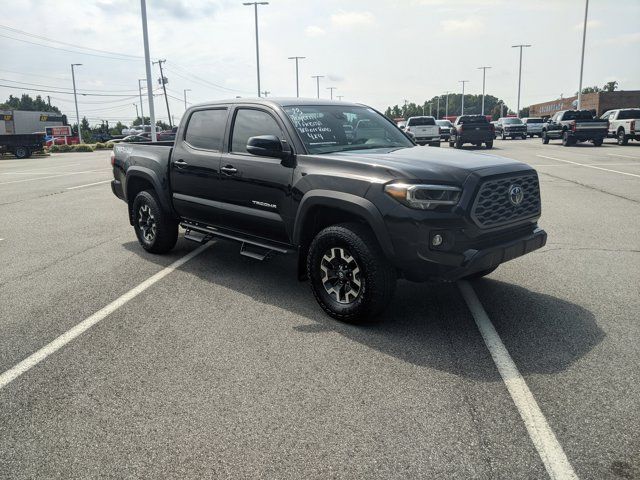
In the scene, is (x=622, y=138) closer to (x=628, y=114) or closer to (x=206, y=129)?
(x=628, y=114)

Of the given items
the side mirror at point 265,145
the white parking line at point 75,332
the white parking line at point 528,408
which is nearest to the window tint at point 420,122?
the white parking line at point 75,332

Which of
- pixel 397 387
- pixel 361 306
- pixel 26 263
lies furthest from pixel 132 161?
pixel 397 387

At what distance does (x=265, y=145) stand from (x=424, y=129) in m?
26.9

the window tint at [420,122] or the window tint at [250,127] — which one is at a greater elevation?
the window tint at [420,122]

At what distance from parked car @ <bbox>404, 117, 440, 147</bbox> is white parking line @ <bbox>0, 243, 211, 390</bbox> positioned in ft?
83.9

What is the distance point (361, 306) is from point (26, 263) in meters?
4.59

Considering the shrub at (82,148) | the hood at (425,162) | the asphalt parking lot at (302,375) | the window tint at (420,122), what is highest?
the window tint at (420,122)

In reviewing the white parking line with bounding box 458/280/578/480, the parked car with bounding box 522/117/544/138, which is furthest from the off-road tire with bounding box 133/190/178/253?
the parked car with bounding box 522/117/544/138

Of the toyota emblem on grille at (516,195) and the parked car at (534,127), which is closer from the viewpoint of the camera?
the toyota emblem on grille at (516,195)

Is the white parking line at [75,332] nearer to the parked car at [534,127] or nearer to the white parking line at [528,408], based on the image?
the white parking line at [528,408]

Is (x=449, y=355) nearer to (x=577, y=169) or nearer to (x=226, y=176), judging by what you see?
(x=226, y=176)

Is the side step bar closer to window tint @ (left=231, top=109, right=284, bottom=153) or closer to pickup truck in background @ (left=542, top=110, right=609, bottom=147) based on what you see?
window tint @ (left=231, top=109, right=284, bottom=153)

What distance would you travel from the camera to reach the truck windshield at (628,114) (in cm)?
2814

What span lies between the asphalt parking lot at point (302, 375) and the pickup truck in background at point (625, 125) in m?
24.6
